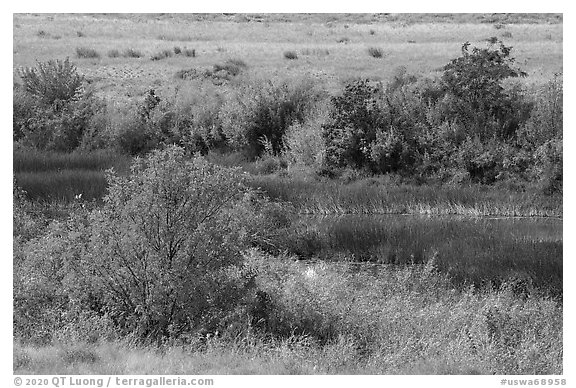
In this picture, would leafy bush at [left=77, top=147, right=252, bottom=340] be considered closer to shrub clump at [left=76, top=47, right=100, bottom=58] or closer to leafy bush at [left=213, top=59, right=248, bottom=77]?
leafy bush at [left=213, top=59, right=248, bottom=77]

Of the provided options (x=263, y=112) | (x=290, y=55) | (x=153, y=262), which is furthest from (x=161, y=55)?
(x=153, y=262)

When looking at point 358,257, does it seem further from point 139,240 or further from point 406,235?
point 139,240

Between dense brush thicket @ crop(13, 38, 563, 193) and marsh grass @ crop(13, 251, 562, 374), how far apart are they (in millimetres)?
11445

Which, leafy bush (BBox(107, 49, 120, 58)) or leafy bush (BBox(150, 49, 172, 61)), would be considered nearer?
leafy bush (BBox(150, 49, 172, 61))

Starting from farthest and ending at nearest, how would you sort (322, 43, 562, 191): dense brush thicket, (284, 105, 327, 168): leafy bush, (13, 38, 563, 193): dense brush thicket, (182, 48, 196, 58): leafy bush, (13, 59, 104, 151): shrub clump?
1. (182, 48, 196, 58): leafy bush
2. (13, 59, 104, 151): shrub clump
3. (284, 105, 327, 168): leafy bush
4. (13, 38, 563, 193): dense brush thicket
5. (322, 43, 562, 191): dense brush thicket

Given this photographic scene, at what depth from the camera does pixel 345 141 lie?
2633 cm

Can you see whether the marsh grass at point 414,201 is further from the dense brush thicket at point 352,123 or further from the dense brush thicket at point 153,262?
the dense brush thicket at point 153,262

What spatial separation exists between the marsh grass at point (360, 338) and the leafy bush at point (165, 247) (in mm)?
603

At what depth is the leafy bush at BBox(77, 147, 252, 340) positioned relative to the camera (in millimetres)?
10547

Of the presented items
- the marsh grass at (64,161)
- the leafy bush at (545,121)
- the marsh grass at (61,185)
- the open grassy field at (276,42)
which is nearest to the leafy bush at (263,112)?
the open grassy field at (276,42)

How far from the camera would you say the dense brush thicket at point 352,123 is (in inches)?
1009

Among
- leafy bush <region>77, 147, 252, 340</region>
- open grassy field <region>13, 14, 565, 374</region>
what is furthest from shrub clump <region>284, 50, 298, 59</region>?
leafy bush <region>77, 147, 252, 340</region>

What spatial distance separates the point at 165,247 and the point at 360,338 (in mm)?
2970

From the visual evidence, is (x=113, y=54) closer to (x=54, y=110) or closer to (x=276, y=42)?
(x=54, y=110)
